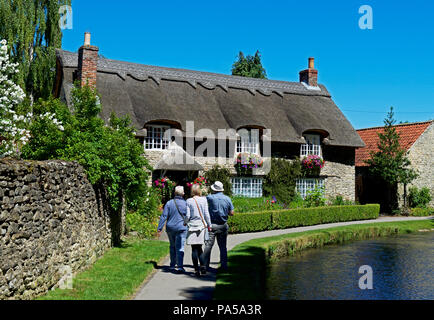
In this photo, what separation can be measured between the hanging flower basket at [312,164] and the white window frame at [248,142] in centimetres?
273

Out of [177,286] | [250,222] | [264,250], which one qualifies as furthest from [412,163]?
[177,286]

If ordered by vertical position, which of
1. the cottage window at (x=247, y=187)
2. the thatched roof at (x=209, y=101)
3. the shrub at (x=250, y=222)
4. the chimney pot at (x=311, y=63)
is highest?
the chimney pot at (x=311, y=63)

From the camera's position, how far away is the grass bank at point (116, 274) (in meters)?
6.86

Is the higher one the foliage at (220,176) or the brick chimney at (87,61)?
the brick chimney at (87,61)

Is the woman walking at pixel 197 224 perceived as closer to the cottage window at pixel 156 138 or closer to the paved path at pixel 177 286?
the paved path at pixel 177 286

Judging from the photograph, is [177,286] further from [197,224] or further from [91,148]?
[91,148]

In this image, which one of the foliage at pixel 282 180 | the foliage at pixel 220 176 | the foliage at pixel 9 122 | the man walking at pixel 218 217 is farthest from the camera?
the foliage at pixel 282 180

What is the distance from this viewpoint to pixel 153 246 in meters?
11.9

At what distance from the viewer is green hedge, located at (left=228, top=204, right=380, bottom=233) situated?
53.1ft

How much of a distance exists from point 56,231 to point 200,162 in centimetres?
1288

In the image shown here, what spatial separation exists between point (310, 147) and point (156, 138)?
844 centimetres

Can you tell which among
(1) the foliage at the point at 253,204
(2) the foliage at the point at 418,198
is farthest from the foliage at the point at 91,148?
(2) the foliage at the point at 418,198

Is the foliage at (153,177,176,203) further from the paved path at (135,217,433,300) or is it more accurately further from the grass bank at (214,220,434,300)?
the paved path at (135,217,433,300)

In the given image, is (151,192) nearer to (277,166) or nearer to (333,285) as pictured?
(277,166)
